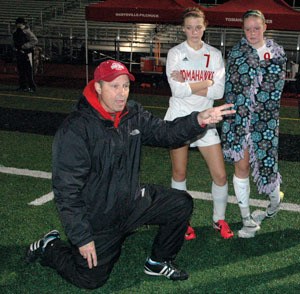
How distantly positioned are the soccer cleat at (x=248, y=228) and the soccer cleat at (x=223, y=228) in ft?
0.31

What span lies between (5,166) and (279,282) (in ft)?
13.5

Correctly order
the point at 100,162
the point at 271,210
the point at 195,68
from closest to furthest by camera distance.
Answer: the point at 100,162 → the point at 195,68 → the point at 271,210

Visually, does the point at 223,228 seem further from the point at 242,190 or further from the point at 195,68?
the point at 195,68

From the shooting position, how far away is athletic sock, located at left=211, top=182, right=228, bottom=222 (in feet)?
15.7

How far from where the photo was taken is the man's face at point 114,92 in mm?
3672

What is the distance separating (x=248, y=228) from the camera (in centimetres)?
483

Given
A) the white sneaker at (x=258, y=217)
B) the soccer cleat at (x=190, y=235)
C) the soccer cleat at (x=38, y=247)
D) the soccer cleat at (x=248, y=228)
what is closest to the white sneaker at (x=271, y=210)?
the white sneaker at (x=258, y=217)

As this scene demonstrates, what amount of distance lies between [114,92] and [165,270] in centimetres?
143

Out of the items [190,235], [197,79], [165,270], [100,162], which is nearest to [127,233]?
[165,270]

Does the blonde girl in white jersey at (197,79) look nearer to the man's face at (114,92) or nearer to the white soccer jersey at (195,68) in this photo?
the white soccer jersey at (195,68)

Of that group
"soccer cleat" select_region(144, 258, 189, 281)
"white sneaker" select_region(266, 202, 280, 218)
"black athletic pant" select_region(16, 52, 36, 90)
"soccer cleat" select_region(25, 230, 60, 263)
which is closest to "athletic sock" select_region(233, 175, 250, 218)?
"white sneaker" select_region(266, 202, 280, 218)

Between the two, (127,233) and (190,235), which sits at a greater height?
(127,233)

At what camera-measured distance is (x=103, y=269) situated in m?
3.93

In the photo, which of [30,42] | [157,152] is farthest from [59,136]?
[30,42]
